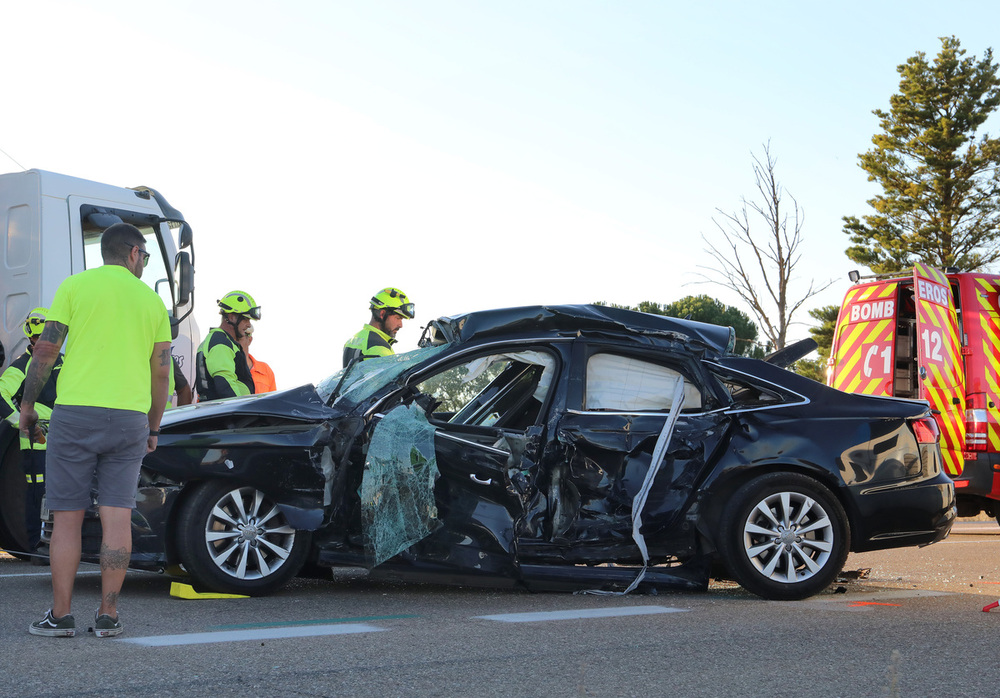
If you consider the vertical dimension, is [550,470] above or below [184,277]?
below

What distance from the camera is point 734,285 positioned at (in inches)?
885

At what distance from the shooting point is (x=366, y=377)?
665 cm

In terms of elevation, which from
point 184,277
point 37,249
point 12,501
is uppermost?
point 37,249

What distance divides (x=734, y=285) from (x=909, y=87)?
20.9 m

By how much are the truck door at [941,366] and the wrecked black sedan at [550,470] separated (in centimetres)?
388

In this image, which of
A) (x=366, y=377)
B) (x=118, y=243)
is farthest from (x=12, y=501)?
(x=118, y=243)

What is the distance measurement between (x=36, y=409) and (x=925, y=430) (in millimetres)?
6092

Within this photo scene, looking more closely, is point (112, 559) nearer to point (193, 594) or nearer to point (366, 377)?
point (193, 594)

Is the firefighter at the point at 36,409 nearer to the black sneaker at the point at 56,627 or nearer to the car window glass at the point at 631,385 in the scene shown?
the black sneaker at the point at 56,627

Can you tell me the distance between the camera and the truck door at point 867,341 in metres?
11.2

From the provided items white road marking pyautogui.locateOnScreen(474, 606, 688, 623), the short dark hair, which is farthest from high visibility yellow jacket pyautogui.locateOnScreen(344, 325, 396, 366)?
the short dark hair

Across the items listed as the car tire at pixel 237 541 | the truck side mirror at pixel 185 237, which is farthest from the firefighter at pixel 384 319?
the car tire at pixel 237 541

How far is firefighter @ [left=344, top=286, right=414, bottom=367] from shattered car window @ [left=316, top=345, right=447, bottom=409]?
1809 mm

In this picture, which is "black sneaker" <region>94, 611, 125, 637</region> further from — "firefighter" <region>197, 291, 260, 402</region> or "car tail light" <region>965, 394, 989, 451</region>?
"car tail light" <region>965, 394, 989, 451</region>
